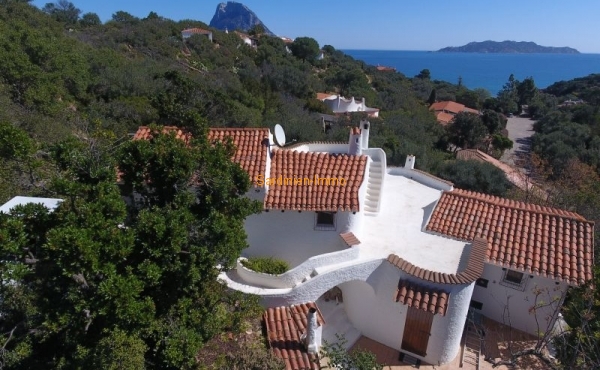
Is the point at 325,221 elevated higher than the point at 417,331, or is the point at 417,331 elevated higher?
the point at 325,221

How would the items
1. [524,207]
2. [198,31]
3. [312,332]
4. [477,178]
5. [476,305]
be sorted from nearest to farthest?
[312,332]
[476,305]
[524,207]
[477,178]
[198,31]

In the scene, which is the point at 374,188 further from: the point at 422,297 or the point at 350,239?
the point at 422,297

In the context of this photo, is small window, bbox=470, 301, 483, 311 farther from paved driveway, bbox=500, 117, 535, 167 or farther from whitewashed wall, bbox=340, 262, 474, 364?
paved driveway, bbox=500, 117, 535, 167

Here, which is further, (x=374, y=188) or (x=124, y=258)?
(x=374, y=188)

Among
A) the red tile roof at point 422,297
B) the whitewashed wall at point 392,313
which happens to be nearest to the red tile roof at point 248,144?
the whitewashed wall at point 392,313

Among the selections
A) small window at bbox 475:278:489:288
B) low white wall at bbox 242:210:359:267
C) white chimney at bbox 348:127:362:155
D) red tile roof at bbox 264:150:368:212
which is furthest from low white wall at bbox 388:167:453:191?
low white wall at bbox 242:210:359:267

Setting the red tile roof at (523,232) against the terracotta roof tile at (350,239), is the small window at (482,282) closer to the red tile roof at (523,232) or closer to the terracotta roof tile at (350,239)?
the red tile roof at (523,232)

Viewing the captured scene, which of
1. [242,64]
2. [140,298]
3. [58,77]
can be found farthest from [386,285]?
[242,64]

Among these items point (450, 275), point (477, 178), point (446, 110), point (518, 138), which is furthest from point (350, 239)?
point (446, 110)

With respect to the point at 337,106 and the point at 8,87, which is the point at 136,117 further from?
the point at 337,106
